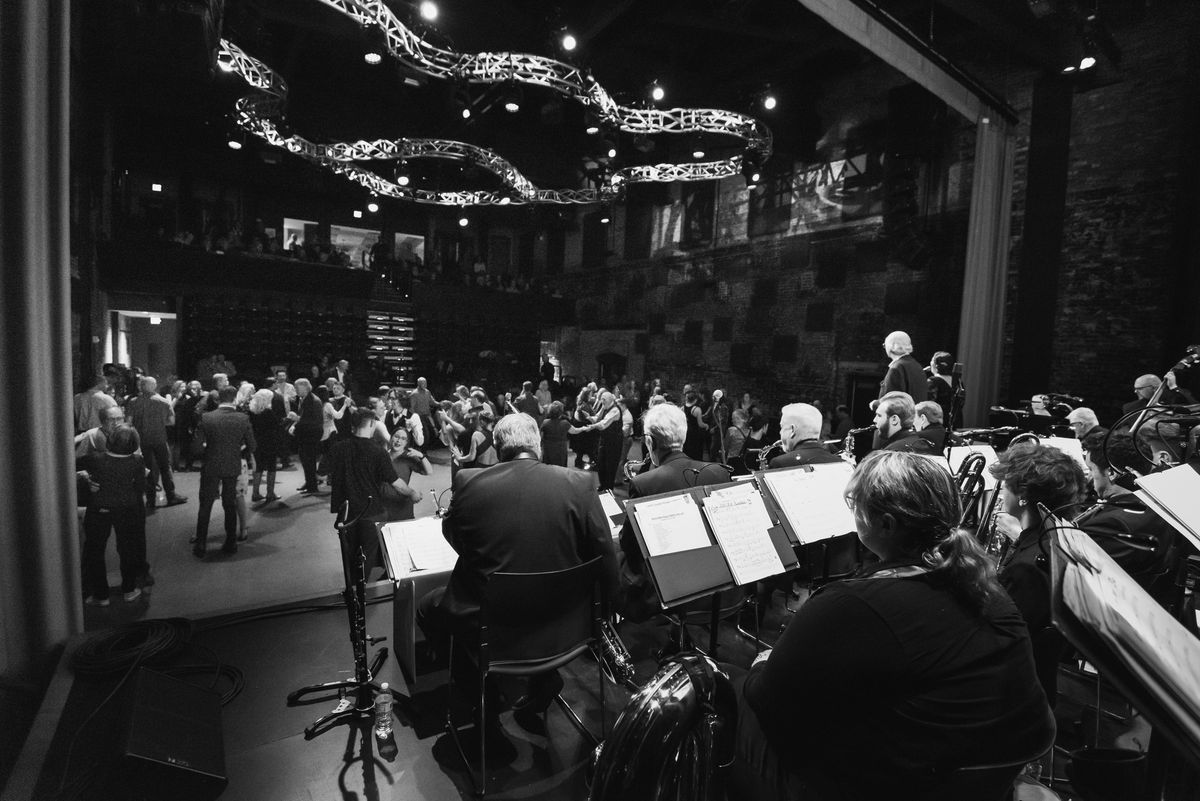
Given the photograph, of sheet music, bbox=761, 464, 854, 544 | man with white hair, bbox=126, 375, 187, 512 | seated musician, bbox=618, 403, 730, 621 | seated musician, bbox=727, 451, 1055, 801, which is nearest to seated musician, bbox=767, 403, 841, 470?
sheet music, bbox=761, 464, 854, 544

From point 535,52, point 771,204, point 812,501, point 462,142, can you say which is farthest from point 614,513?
point 771,204

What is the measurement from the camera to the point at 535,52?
663cm

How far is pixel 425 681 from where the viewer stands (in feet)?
10.4

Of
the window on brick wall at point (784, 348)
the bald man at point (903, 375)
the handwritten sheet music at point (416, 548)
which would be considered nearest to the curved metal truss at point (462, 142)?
the window on brick wall at point (784, 348)

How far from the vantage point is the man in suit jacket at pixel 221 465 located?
4.81 metres

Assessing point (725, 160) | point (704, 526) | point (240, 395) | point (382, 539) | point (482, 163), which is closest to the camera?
point (704, 526)

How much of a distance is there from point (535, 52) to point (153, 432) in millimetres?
5465

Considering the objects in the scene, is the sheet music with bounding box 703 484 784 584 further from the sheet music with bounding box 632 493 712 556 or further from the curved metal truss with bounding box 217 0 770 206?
the curved metal truss with bounding box 217 0 770 206

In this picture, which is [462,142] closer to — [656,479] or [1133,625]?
[656,479]

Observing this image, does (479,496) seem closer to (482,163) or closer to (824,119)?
(482,163)

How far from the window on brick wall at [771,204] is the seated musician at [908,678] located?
11.3 m

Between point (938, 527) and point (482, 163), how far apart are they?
851cm

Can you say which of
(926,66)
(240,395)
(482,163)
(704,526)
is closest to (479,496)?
(704,526)

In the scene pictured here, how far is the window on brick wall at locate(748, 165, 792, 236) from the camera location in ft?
37.6
